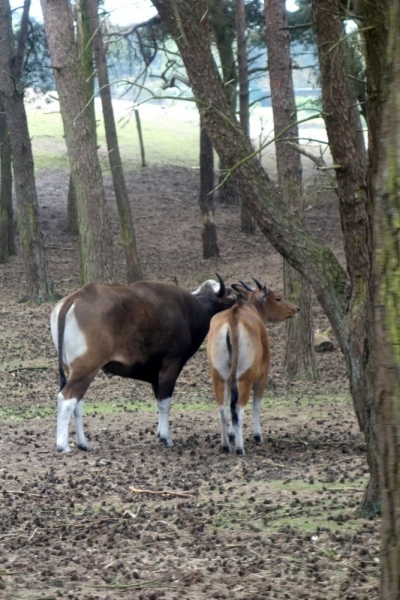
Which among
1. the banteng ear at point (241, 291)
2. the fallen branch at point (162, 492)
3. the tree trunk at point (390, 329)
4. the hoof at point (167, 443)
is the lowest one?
the hoof at point (167, 443)

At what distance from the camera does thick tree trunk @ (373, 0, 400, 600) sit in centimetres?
362

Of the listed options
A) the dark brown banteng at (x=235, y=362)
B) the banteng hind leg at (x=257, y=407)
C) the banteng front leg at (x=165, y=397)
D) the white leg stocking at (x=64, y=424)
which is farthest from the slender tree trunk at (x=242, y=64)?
the white leg stocking at (x=64, y=424)

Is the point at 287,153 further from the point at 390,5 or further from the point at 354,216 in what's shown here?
the point at 390,5

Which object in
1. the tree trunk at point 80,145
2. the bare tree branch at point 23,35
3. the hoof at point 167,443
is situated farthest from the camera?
the bare tree branch at point 23,35

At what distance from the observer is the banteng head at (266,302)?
34.5 feet

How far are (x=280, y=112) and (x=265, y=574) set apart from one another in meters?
8.76

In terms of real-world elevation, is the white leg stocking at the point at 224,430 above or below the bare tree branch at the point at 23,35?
below

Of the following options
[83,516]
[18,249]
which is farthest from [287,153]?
[18,249]

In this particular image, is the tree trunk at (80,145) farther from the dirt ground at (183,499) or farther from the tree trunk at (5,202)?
the tree trunk at (5,202)

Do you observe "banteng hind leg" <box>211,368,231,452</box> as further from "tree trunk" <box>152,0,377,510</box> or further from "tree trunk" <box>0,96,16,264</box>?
"tree trunk" <box>0,96,16,264</box>

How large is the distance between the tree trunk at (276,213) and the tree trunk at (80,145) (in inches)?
281

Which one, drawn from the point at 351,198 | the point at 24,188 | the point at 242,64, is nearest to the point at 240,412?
the point at 351,198

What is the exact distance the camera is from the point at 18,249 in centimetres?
2659

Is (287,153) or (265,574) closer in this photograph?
(265,574)
